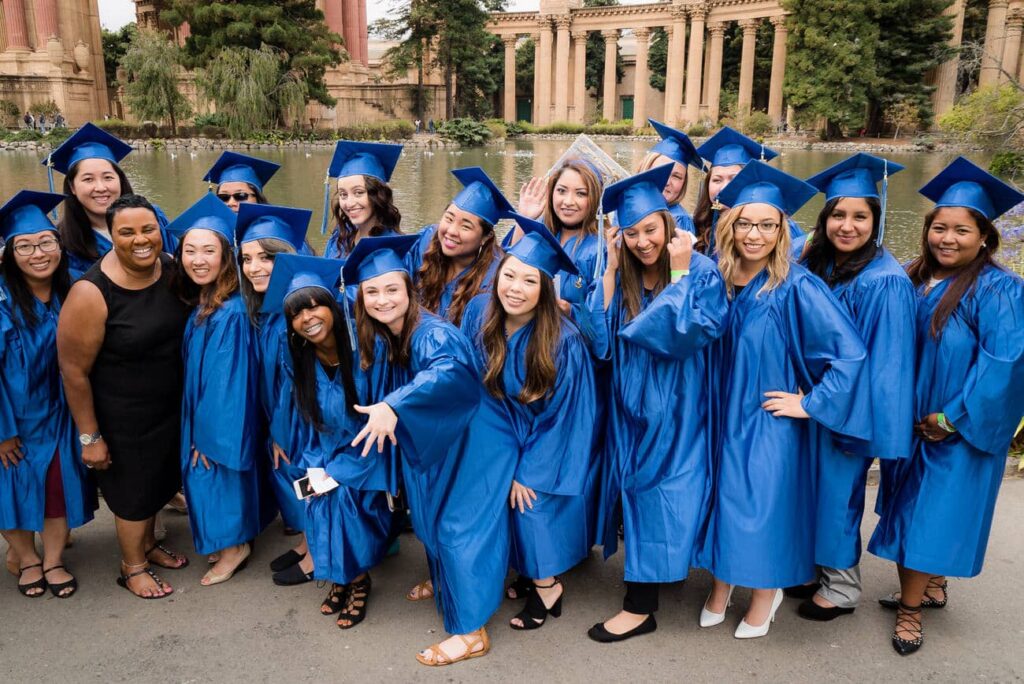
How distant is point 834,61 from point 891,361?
38978mm

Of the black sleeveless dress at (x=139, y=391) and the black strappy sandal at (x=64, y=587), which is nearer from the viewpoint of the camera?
the black sleeveless dress at (x=139, y=391)

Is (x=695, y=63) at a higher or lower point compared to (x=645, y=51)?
lower

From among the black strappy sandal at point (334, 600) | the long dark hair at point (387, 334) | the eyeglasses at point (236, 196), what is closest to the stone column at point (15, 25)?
the eyeglasses at point (236, 196)

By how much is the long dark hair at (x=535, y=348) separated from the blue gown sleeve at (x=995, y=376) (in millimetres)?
1594

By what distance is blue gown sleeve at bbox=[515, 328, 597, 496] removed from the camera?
3.20 metres

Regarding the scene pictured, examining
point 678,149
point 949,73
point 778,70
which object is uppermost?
point 778,70

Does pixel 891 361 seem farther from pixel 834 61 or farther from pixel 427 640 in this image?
pixel 834 61

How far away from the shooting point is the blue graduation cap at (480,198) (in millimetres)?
3809

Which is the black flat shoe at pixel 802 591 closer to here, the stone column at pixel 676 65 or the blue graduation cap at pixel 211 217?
the blue graduation cap at pixel 211 217

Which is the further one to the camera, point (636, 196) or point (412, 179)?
point (412, 179)

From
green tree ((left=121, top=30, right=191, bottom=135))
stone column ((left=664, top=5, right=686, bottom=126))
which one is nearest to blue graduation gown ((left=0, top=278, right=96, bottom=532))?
green tree ((left=121, top=30, right=191, bottom=135))

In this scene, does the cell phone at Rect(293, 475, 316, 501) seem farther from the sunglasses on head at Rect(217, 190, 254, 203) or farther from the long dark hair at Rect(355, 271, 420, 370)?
the sunglasses on head at Rect(217, 190, 254, 203)

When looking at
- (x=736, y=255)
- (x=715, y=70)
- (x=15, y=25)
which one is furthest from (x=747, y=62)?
(x=736, y=255)

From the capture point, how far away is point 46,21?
34.9 meters
